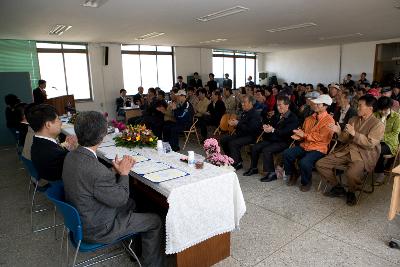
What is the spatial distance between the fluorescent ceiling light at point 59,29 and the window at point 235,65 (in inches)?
280

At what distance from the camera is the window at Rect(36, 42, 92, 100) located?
29.0ft

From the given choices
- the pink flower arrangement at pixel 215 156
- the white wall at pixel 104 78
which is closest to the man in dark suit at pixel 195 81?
the white wall at pixel 104 78

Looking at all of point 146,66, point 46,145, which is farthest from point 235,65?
point 46,145

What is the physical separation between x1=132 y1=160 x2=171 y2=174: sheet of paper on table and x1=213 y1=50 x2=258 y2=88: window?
11.0 meters

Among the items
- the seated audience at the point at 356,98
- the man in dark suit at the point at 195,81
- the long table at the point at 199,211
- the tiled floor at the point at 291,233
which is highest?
the man in dark suit at the point at 195,81

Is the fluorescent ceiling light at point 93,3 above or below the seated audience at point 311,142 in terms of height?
above

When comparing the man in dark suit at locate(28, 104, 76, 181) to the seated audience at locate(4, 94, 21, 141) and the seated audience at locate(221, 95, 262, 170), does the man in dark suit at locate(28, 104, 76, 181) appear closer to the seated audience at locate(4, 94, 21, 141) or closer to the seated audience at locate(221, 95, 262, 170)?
the seated audience at locate(4, 94, 21, 141)

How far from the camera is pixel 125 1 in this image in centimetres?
445

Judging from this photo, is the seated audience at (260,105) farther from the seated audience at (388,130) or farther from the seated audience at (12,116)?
the seated audience at (12,116)

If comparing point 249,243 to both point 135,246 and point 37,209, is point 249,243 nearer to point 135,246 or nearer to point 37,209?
point 135,246

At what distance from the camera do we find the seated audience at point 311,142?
3555mm

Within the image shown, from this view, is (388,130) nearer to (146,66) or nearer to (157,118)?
(157,118)

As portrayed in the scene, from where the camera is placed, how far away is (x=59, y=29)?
673 centimetres

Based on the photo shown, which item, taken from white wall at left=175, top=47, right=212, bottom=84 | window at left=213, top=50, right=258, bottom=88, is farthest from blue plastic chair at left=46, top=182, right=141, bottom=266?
window at left=213, top=50, right=258, bottom=88
